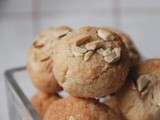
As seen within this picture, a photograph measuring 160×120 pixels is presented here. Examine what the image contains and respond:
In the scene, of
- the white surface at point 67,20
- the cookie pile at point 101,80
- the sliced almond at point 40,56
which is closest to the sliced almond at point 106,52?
the cookie pile at point 101,80

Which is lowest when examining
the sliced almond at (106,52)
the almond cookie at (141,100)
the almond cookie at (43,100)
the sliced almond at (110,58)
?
the almond cookie at (43,100)

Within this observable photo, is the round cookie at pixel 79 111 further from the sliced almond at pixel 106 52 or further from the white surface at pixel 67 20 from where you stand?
the white surface at pixel 67 20

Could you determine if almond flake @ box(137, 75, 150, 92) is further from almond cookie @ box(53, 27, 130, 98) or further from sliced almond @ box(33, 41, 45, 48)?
sliced almond @ box(33, 41, 45, 48)

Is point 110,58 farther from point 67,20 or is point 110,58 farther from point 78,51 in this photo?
point 67,20

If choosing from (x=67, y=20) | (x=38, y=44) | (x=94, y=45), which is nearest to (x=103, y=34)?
(x=94, y=45)

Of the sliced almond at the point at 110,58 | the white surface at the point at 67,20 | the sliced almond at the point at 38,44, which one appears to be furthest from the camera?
the white surface at the point at 67,20

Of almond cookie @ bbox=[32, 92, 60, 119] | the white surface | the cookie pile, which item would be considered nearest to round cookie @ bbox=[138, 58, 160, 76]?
the cookie pile

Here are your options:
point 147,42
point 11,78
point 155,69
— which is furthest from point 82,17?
point 155,69

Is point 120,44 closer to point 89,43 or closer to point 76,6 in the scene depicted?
point 89,43
